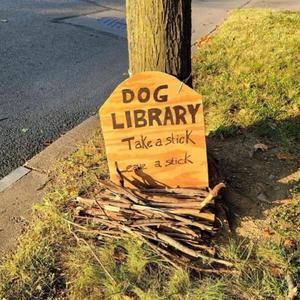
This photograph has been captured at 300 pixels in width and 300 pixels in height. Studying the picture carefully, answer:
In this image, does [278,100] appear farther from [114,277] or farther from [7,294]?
[7,294]

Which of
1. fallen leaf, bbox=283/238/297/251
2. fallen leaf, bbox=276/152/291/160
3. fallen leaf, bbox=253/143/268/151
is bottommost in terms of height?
fallen leaf, bbox=283/238/297/251

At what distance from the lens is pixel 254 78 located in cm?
420

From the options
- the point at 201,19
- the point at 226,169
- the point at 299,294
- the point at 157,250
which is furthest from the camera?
the point at 201,19

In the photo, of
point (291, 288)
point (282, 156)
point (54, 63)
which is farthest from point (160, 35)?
point (54, 63)

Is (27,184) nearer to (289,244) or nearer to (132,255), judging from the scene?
(132,255)

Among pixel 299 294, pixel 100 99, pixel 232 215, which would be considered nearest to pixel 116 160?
pixel 232 215

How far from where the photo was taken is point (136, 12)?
2.35 m

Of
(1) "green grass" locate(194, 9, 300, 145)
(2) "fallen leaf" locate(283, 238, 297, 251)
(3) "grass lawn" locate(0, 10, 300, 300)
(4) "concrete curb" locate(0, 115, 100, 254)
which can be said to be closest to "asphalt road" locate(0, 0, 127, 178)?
(4) "concrete curb" locate(0, 115, 100, 254)

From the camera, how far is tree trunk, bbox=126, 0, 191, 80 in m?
2.32

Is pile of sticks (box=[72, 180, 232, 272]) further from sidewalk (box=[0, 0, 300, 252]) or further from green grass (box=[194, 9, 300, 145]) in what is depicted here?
green grass (box=[194, 9, 300, 145])

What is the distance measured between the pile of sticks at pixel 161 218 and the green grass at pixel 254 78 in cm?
109

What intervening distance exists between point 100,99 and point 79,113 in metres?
0.35

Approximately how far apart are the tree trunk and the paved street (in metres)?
1.39

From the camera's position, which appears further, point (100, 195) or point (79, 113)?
point (79, 113)
